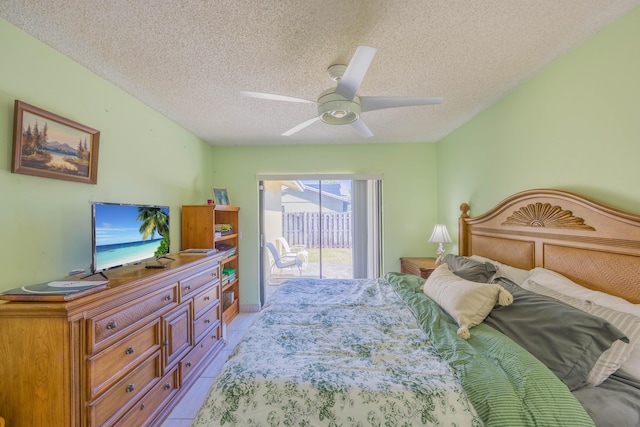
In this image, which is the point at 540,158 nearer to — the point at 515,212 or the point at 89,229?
the point at 515,212

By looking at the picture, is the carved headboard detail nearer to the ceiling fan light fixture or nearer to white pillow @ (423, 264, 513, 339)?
white pillow @ (423, 264, 513, 339)

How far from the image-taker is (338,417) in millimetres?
1036

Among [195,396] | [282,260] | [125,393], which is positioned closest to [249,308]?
[282,260]

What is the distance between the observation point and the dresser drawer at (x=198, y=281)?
7.15 ft

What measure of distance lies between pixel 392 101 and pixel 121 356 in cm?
228

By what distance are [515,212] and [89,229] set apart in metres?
3.23

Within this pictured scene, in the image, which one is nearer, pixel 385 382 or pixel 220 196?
pixel 385 382

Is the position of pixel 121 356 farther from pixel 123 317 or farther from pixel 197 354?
pixel 197 354

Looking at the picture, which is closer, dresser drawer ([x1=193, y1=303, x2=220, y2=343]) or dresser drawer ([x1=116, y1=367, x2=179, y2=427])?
dresser drawer ([x1=116, y1=367, x2=179, y2=427])

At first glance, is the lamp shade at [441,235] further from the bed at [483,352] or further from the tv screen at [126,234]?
the tv screen at [126,234]

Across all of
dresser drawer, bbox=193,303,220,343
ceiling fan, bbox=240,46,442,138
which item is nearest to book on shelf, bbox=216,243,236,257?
dresser drawer, bbox=193,303,220,343

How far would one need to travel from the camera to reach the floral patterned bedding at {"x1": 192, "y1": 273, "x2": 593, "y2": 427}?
3.26 ft

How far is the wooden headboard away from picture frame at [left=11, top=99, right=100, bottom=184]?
10.5ft

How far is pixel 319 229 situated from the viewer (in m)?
4.52
